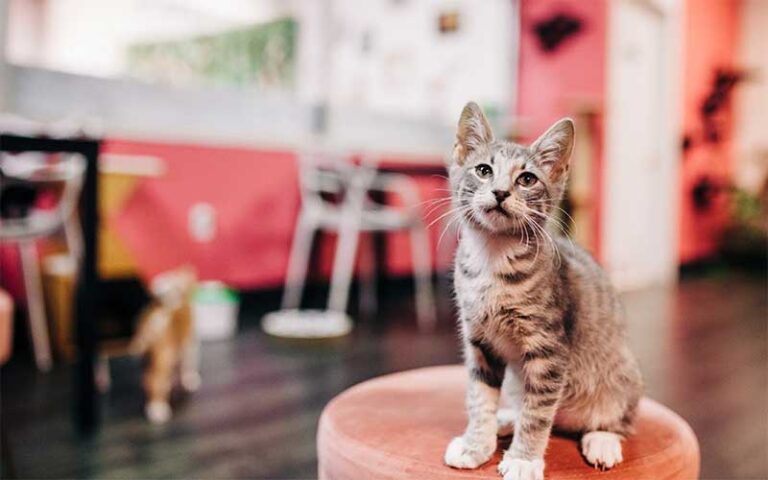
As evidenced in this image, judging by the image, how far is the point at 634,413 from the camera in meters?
0.93

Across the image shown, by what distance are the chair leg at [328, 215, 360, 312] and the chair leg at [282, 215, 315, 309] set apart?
19 cm

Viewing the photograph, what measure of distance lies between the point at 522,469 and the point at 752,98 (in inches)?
293

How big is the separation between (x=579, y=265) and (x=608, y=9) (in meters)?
4.75

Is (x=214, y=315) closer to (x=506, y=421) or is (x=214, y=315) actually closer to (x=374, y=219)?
(x=374, y=219)

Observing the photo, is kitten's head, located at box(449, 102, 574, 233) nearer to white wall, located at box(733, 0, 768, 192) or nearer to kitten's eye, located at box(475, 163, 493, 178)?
kitten's eye, located at box(475, 163, 493, 178)

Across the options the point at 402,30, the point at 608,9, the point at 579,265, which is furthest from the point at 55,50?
the point at 579,265

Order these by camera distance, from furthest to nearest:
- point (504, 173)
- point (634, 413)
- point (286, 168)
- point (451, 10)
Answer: point (451, 10) < point (286, 168) < point (634, 413) < point (504, 173)

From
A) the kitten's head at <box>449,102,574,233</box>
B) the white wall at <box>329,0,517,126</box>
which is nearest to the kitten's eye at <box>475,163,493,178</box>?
the kitten's head at <box>449,102,574,233</box>

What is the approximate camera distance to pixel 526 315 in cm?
83

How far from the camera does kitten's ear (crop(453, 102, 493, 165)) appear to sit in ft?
2.73

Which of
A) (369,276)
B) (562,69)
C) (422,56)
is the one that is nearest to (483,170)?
(369,276)

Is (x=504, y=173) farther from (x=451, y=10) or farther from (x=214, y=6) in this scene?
(x=214, y=6)

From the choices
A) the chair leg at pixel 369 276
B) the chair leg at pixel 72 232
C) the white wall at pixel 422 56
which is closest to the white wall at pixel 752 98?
the white wall at pixel 422 56

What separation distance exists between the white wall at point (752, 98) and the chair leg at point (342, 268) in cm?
470
